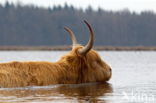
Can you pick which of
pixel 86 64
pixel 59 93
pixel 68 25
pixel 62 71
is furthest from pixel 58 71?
pixel 68 25

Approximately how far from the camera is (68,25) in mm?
135125

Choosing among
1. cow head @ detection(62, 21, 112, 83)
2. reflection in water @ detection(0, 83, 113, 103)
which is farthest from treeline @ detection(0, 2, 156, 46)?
reflection in water @ detection(0, 83, 113, 103)

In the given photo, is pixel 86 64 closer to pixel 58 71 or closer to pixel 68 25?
pixel 58 71

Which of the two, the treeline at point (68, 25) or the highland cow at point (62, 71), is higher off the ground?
the highland cow at point (62, 71)

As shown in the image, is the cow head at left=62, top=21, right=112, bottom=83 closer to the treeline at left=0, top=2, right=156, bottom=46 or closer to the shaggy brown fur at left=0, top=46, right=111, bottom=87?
the shaggy brown fur at left=0, top=46, right=111, bottom=87

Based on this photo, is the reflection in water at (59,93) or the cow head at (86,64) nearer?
the reflection in water at (59,93)

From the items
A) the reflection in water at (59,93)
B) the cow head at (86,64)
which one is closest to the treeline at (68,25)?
the cow head at (86,64)

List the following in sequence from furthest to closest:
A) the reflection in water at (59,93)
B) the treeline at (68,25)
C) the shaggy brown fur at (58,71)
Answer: the treeline at (68,25) < the shaggy brown fur at (58,71) < the reflection in water at (59,93)

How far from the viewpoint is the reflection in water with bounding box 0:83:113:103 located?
41.4ft

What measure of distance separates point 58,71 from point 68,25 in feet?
394

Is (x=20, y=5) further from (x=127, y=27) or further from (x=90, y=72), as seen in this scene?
(x=90, y=72)

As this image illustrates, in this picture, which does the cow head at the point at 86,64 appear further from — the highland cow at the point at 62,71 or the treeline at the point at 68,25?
the treeline at the point at 68,25

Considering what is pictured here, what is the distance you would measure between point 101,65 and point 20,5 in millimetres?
135297

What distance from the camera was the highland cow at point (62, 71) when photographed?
14492 millimetres
